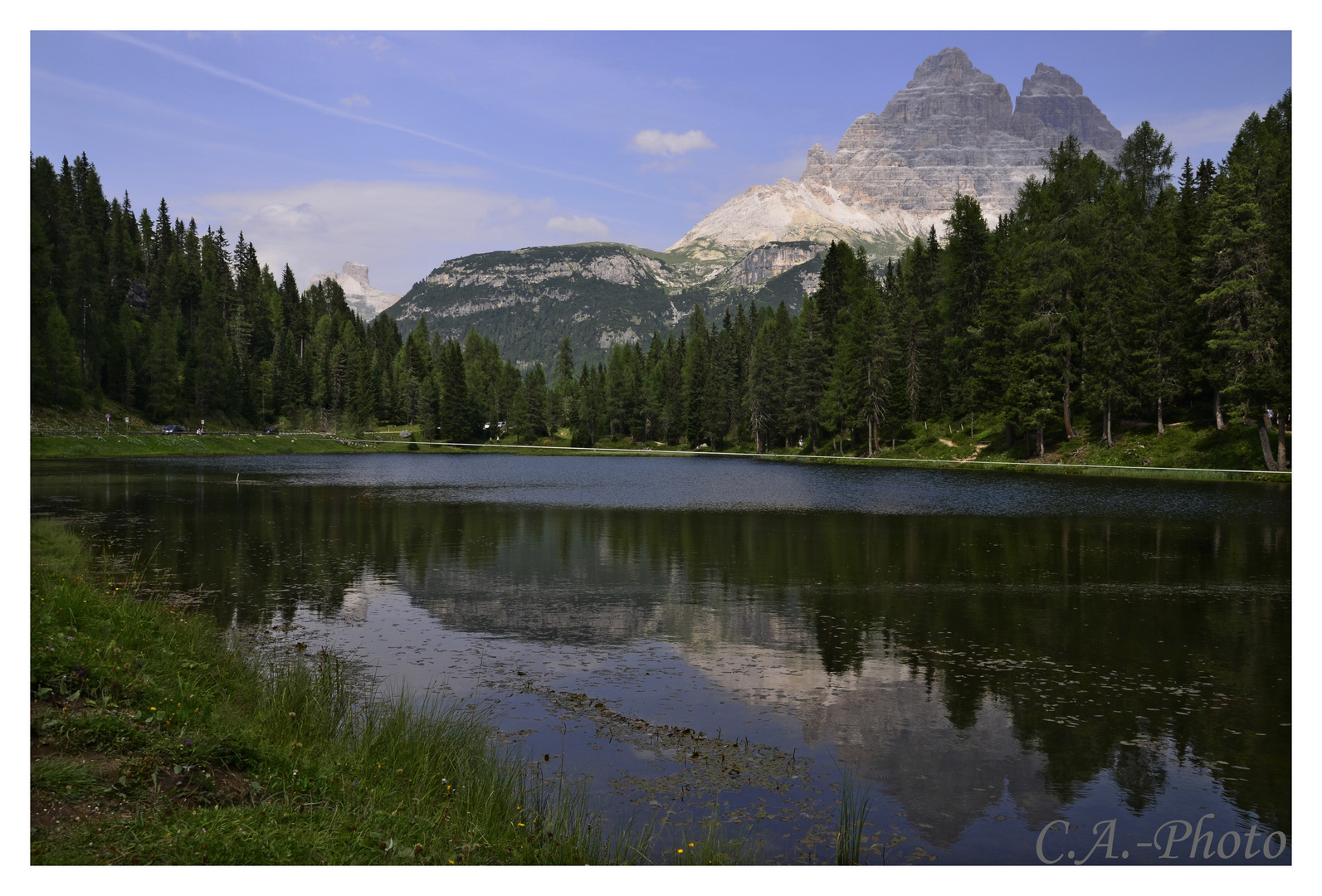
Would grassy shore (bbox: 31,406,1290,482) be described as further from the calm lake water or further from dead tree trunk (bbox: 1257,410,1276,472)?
the calm lake water

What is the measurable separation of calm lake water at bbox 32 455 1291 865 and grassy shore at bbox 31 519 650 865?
1.72 meters

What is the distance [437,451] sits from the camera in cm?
15550

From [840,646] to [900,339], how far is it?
95442 mm

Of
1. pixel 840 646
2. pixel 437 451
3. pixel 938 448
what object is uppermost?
pixel 938 448

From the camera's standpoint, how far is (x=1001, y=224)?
113m

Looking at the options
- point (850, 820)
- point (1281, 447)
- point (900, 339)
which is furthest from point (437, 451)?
point (850, 820)

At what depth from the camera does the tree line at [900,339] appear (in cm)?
6881

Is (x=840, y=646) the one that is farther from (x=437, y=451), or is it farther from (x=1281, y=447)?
(x=437, y=451)

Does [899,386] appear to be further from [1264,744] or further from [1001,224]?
[1264,744]

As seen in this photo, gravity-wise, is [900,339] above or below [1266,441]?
above

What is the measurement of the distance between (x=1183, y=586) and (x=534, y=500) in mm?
40829

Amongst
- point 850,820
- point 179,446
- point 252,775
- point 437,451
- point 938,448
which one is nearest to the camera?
point 252,775

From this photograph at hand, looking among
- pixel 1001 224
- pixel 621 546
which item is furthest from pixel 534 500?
pixel 1001 224

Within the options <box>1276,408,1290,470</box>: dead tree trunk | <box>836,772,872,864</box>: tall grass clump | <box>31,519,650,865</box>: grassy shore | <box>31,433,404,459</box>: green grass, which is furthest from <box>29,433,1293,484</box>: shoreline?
<box>31,519,650,865</box>: grassy shore
